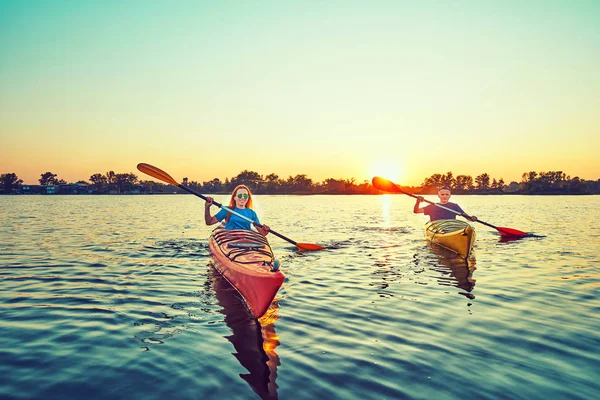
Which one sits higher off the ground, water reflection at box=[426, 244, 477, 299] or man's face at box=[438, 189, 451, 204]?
man's face at box=[438, 189, 451, 204]

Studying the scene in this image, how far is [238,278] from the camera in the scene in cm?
639

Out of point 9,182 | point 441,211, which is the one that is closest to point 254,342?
point 441,211

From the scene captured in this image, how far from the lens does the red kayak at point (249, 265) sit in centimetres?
534

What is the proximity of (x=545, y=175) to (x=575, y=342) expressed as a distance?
210390 millimetres

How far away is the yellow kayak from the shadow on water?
7138mm

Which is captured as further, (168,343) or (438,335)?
(438,335)

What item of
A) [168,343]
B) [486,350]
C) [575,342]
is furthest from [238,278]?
[575,342]

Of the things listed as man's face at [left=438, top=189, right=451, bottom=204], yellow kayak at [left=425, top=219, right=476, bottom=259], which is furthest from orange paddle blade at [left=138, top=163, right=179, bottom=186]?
man's face at [left=438, top=189, right=451, bottom=204]

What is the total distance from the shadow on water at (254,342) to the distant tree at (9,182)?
237659mm

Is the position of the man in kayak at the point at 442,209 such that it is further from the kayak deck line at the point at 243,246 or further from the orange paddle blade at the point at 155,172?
the orange paddle blade at the point at 155,172

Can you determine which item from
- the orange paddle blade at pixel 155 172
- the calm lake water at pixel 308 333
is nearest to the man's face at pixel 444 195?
the calm lake water at pixel 308 333

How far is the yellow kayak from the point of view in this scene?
11.3 metres

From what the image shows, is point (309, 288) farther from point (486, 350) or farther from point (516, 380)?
point (516, 380)

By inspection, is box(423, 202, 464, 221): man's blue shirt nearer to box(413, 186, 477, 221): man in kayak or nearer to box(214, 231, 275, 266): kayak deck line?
box(413, 186, 477, 221): man in kayak
